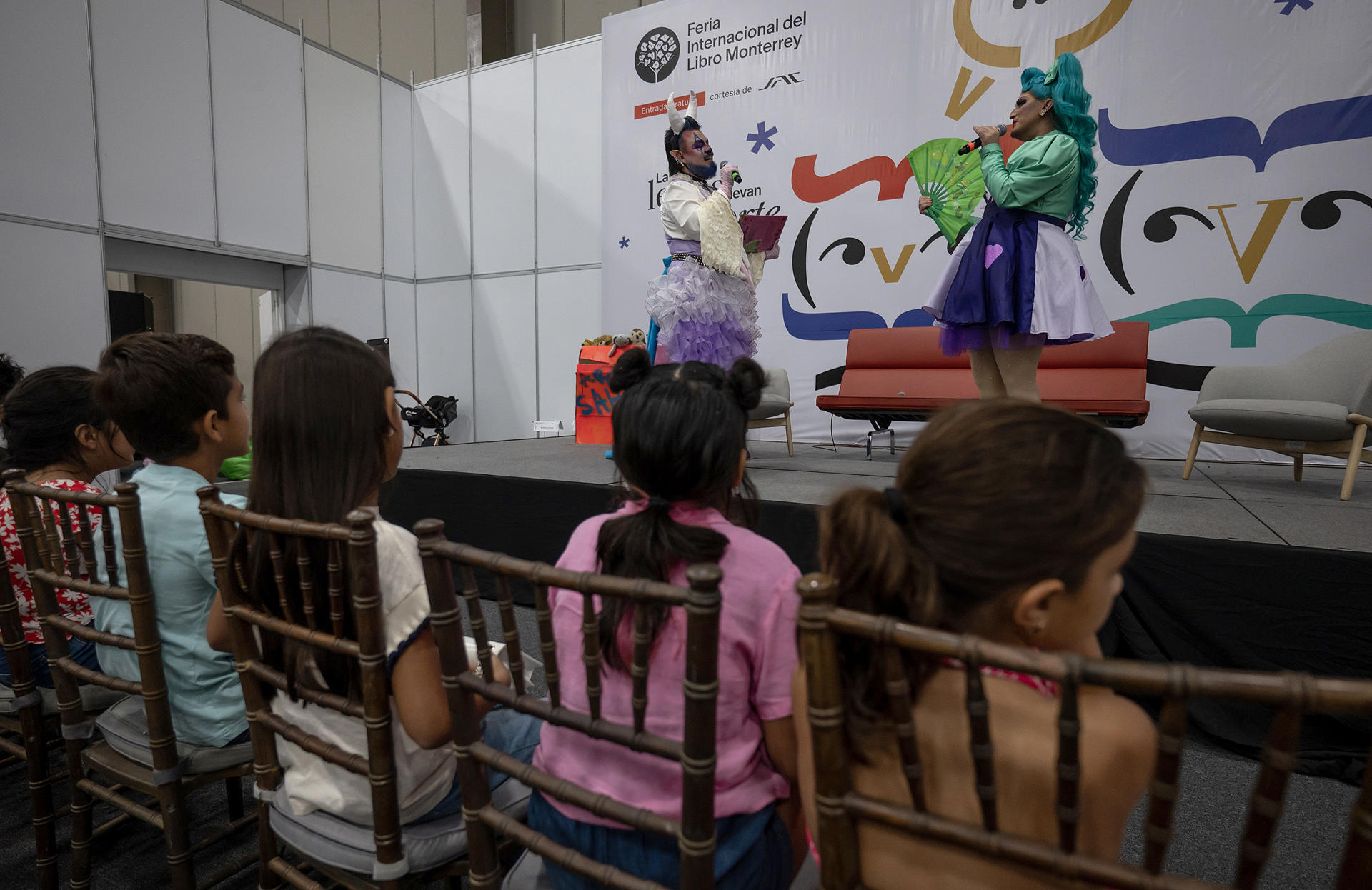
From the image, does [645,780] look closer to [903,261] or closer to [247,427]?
[247,427]

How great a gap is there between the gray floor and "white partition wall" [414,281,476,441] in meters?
2.72

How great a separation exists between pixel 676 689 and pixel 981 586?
12.8 inches

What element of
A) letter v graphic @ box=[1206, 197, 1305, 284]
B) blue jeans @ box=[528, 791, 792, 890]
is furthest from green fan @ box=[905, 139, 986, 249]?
blue jeans @ box=[528, 791, 792, 890]

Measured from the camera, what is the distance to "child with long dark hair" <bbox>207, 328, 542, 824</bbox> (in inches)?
32.6

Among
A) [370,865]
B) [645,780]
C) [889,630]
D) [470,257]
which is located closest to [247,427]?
[370,865]

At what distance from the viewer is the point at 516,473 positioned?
9.65 feet

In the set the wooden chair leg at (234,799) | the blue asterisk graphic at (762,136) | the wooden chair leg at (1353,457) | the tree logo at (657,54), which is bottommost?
the wooden chair leg at (234,799)

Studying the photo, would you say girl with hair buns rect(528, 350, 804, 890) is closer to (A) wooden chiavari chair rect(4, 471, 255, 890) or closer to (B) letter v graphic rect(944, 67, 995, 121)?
(A) wooden chiavari chair rect(4, 471, 255, 890)

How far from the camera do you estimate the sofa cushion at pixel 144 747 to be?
1.10 m

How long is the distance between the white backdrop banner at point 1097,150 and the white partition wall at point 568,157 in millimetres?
835

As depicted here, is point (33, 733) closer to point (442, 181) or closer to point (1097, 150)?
point (1097, 150)

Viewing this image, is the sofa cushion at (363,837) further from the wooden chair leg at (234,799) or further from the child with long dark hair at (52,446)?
the child with long dark hair at (52,446)

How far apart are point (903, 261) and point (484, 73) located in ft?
14.7

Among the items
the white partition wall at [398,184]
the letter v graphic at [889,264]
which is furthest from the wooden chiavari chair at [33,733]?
the white partition wall at [398,184]
